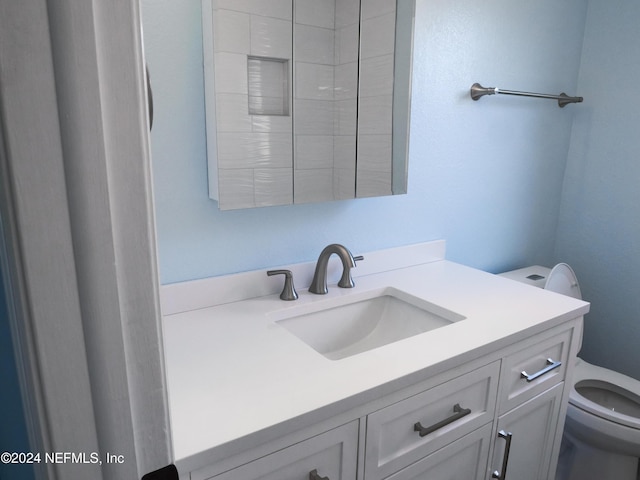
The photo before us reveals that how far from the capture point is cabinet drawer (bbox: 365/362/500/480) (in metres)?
0.93

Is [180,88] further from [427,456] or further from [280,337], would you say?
[427,456]

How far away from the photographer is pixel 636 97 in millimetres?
1903

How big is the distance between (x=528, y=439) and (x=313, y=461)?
2.68ft

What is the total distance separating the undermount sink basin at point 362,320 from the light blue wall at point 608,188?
1.27 m

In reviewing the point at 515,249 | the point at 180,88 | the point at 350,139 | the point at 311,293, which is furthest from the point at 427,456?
the point at 515,249

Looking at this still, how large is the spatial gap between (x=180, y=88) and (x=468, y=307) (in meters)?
0.95

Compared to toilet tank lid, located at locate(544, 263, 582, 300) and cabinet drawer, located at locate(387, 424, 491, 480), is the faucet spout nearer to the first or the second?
cabinet drawer, located at locate(387, 424, 491, 480)

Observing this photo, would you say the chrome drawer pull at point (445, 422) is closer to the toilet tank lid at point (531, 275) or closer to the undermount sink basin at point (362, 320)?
the undermount sink basin at point (362, 320)

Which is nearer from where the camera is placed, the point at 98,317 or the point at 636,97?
the point at 98,317

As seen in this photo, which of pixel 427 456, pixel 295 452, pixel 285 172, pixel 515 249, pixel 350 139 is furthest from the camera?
pixel 515 249

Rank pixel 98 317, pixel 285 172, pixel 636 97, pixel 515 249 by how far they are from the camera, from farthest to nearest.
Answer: pixel 515 249, pixel 636 97, pixel 285 172, pixel 98 317

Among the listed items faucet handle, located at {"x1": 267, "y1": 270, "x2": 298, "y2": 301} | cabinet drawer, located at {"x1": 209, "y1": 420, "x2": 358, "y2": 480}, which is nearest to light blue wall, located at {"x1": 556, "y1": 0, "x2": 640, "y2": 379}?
faucet handle, located at {"x1": 267, "y1": 270, "x2": 298, "y2": 301}

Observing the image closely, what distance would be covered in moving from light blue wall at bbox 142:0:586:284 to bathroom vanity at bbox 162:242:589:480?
0.37ft

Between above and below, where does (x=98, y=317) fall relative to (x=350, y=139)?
below
